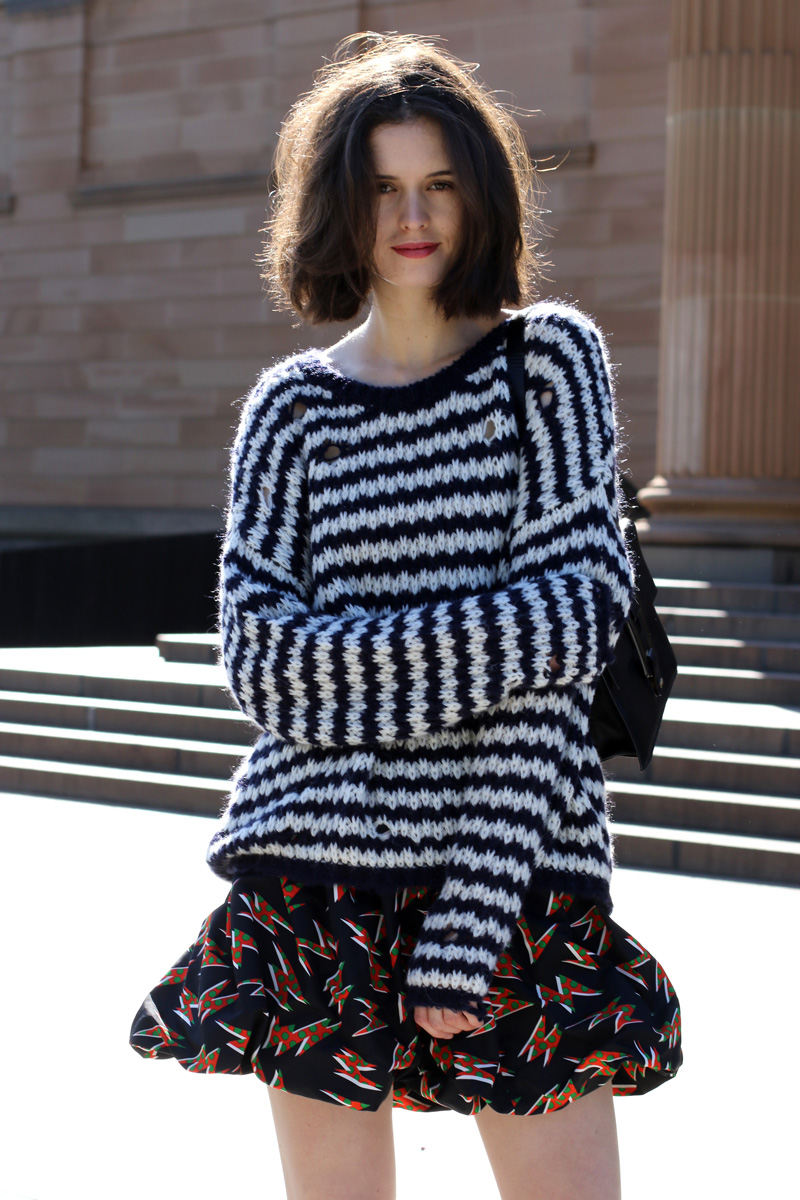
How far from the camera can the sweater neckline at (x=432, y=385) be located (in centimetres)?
194

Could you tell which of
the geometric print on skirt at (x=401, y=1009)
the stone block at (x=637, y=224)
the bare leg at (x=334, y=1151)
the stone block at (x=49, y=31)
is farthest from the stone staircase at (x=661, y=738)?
the stone block at (x=49, y=31)

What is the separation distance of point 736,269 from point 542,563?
7.61 m

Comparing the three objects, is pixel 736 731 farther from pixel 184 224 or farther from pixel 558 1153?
pixel 184 224

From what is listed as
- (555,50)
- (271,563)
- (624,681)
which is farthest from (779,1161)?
(555,50)

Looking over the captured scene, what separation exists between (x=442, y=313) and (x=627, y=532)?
1.45ft

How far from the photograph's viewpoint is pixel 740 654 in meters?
7.35

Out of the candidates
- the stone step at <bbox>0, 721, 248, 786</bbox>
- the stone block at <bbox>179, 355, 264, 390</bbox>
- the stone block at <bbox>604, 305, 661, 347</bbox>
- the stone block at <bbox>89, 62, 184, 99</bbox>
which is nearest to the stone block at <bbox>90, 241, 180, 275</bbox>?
the stone block at <bbox>179, 355, 264, 390</bbox>

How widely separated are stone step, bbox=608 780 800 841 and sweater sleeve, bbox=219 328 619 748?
4188 millimetres

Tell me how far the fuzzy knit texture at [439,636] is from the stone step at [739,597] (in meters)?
6.46

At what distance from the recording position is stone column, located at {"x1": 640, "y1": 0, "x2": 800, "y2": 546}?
28.6 feet

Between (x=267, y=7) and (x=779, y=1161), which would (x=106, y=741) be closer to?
(x=779, y=1161)

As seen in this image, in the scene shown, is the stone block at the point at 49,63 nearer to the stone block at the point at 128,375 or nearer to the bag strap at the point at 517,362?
the stone block at the point at 128,375

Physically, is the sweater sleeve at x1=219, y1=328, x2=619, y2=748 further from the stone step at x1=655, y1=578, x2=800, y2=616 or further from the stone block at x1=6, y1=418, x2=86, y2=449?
the stone block at x1=6, y1=418, x2=86, y2=449

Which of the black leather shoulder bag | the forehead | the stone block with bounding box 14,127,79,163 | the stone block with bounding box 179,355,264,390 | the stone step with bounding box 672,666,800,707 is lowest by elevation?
the stone step with bounding box 672,666,800,707
